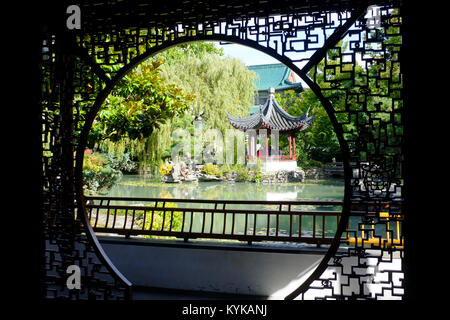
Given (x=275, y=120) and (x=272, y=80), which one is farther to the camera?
(x=272, y=80)

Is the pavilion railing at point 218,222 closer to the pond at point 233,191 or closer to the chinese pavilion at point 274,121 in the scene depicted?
the pond at point 233,191

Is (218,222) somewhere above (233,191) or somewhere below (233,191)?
below

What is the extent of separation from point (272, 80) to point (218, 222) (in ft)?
31.9

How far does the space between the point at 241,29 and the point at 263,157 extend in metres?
10.5

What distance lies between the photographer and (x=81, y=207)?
214 cm

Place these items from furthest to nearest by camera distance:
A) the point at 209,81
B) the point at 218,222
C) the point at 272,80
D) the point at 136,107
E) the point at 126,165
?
the point at 272,80 → the point at 126,165 → the point at 209,81 → the point at 218,222 → the point at 136,107

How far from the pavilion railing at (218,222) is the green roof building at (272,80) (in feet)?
22.3

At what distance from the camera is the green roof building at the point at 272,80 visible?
1533 centimetres

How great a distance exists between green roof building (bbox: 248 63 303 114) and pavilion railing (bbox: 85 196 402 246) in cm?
679

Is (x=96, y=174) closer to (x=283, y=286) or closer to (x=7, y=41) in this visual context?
(x=283, y=286)

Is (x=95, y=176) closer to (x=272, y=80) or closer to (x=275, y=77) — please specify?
(x=272, y=80)

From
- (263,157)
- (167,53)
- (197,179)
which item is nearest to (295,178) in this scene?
(263,157)

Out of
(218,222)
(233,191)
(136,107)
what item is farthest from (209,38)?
(233,191)

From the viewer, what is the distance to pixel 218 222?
784 centimetres
